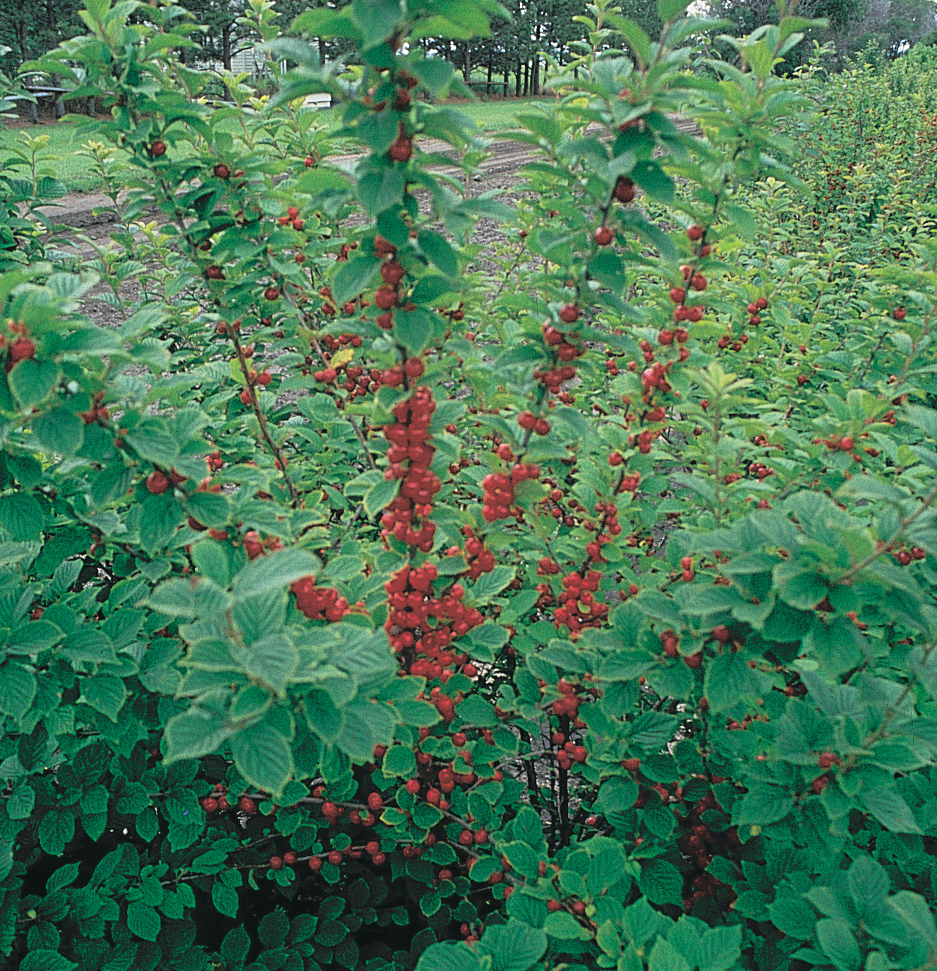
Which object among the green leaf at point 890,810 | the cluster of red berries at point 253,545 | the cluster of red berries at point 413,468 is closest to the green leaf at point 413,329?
the cluster of red berries at point 413,468

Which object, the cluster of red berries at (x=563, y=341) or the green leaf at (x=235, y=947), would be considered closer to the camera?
the cluster of red berries at (x=563, y=341)

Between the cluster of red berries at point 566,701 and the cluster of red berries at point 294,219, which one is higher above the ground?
the cluster of red berries at point 294,219

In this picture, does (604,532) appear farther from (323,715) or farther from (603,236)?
(323,715)

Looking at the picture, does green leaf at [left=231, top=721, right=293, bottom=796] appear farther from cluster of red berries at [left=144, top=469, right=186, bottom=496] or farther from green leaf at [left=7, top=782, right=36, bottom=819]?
green leaf at [left=7, top=782, right=36, bottom=819]

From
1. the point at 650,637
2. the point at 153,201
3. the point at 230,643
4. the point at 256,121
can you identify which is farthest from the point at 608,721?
the point at 256,121

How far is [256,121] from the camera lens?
234 cm

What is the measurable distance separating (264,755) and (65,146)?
21.9 meters

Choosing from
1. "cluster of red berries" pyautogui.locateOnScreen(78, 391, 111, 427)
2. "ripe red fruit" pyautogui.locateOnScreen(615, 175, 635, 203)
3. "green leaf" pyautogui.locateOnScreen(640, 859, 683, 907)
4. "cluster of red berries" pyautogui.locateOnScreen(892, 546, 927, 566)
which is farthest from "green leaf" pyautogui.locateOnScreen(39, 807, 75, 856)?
"cluster of red berries" pyautogui.locateOnScreen(892, 546, 927, 566)

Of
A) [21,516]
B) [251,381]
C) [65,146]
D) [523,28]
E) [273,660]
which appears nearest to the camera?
[273,660]

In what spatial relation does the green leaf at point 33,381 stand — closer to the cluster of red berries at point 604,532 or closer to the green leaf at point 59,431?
the green leaf at point 59,431

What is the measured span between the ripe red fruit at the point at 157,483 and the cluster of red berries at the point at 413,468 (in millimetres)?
426

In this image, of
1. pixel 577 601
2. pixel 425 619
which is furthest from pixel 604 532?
pixel 425 619

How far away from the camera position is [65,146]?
707 inches

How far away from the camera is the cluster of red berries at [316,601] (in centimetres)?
138
